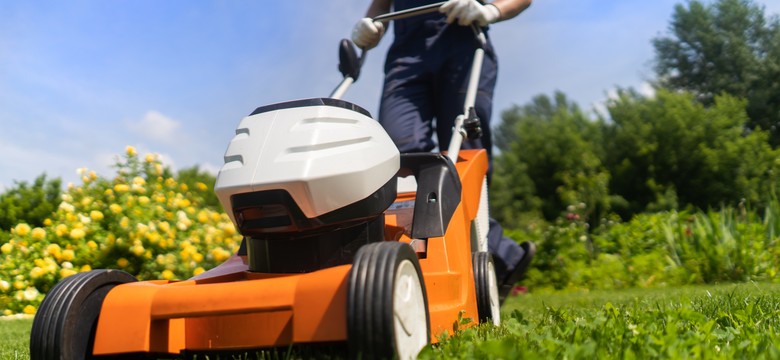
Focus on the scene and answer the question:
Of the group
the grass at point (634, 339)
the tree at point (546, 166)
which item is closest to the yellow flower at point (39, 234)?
the grass at point (634, 339)

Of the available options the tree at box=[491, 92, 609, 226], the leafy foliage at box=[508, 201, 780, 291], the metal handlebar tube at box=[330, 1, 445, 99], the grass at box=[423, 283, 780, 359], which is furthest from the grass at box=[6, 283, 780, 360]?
the tree at box=[491, 92, 609, 226]

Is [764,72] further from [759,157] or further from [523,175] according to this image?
[523,175]

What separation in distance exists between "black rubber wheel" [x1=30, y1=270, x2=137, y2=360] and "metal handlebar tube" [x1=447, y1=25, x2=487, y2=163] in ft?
4.21

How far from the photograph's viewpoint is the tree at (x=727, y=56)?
22000mm

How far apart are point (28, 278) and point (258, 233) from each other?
3.30 m

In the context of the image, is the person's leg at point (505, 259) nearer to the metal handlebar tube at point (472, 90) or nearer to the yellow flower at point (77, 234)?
the metal handlebar tube at point (472, 90)

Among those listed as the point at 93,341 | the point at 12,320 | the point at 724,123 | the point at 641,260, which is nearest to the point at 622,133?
the point at 724,123

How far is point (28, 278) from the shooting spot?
456cm

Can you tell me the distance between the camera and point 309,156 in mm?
1780

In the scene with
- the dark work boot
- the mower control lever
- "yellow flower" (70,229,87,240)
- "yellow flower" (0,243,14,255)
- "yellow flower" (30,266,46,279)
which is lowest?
the dark work boot

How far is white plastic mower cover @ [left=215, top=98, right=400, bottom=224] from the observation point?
1764 mm

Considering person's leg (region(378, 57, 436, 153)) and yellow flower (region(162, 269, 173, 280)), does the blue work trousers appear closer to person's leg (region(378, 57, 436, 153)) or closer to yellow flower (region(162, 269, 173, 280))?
person's leg (region(378, 57, 436, 153))

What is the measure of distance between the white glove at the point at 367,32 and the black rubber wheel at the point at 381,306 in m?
1.85

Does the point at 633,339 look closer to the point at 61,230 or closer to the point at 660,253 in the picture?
the point at 61,230
